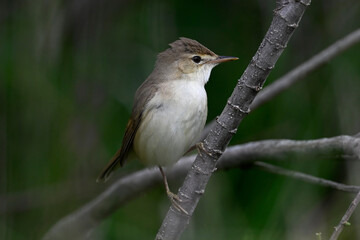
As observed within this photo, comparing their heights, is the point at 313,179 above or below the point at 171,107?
above

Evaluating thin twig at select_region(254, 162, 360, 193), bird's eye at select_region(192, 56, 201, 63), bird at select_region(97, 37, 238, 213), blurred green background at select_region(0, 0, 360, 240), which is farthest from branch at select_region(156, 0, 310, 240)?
bird's eye at select_region(192, 56, 201, 63)

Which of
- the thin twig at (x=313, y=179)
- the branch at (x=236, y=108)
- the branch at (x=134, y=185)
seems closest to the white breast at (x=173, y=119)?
the branch at (x=134, y=185)

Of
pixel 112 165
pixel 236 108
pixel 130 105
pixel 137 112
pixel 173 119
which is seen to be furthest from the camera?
pixel 130 105

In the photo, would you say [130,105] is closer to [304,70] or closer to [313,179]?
[304,70]

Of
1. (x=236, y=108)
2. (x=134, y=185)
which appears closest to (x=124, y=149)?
(x=134, y=185)

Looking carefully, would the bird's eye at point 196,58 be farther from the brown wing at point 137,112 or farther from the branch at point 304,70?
the branch at point 304,70

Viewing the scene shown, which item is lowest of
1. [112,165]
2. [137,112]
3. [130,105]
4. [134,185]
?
[134,185]

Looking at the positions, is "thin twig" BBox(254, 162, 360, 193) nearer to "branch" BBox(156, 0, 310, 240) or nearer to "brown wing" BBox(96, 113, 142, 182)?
"branch" BBox(156, 0, 310, 240)
